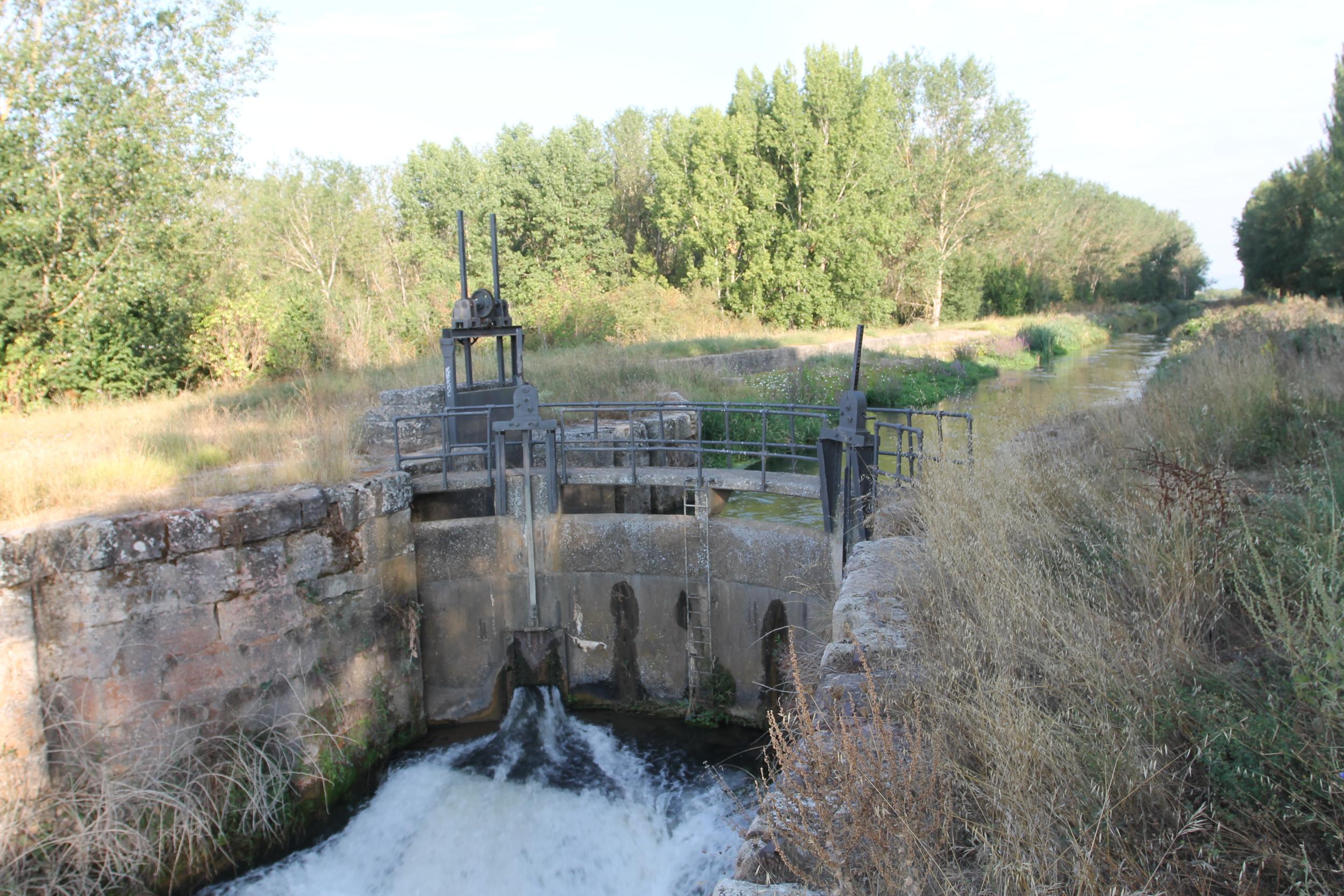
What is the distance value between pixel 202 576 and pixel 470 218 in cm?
2952

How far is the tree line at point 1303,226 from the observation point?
32.8 metres

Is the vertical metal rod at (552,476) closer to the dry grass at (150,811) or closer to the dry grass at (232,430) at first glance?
the dry grass at (232,430)

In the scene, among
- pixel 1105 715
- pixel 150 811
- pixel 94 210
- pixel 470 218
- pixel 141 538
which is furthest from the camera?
pixel 470 218

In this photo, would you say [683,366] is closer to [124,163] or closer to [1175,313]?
[124,163]

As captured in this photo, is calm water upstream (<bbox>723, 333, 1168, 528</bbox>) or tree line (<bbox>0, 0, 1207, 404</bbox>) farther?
tree line (<bbox>0, 0, 1207, 404</bbox>)

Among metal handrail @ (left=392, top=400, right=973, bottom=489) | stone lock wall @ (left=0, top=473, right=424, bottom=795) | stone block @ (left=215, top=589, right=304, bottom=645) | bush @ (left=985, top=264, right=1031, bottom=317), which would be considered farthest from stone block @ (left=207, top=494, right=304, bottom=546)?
bush @ (left=985, top=264, right=1031, bottom=317)

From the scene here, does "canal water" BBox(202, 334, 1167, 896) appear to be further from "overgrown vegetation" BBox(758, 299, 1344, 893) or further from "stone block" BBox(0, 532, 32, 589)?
"overgrown vegetation" BBox(758, 299, 1344, 893)

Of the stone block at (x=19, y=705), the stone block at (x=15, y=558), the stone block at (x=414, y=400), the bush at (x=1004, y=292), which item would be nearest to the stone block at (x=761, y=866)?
the stone block at (x=19, y=705)

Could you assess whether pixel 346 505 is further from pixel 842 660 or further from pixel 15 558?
pixel 842 660

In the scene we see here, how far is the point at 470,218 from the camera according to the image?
111 feet

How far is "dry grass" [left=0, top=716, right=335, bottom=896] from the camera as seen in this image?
5.63 meters

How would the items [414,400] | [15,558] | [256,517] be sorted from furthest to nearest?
[414,400]
[256,517]
[15,558]

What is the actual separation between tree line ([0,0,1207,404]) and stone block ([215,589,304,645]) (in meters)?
8.98

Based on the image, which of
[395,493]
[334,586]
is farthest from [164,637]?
[395,493]
